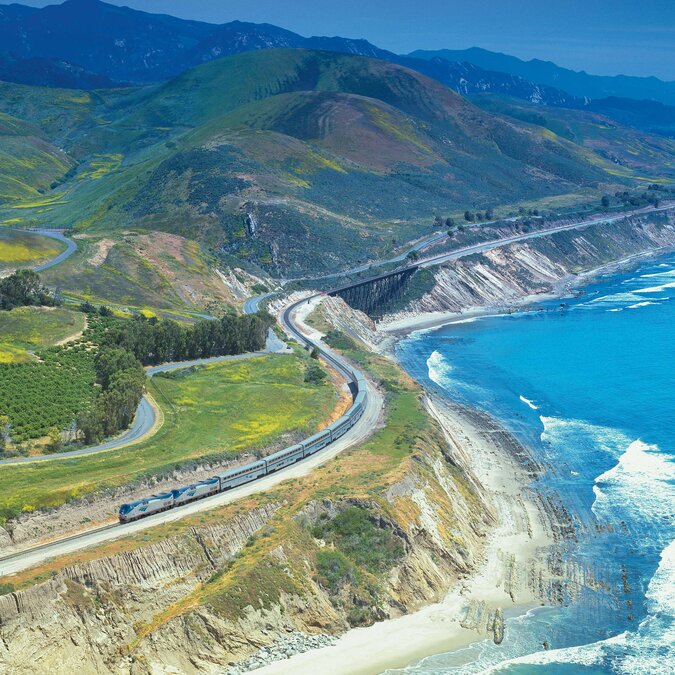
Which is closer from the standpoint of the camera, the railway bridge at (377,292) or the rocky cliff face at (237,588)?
the rocky cliff face at (237,588)

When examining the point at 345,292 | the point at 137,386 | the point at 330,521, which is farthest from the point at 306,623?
the point at 345,292

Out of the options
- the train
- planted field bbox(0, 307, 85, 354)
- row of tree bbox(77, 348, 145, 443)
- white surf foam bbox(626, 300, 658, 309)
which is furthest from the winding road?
white surf foam bbox(626, 300, 658, 309)

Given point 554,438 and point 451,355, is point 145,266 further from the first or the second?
point 554,438

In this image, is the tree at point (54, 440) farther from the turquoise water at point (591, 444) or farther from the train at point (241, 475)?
the turquoise water at point (591, 444)

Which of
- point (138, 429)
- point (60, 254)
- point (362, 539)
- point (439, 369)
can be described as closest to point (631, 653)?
point (362, 539)

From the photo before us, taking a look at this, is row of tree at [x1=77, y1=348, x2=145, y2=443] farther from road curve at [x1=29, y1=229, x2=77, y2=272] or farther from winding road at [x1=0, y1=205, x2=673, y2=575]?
road curve at [x1=29, y1=229, x2=77, y2=272]

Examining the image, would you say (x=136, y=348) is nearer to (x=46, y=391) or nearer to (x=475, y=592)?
(x=46, y=391)

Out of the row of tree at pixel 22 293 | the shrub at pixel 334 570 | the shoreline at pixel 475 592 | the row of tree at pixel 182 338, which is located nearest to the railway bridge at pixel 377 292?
the row of tree at pixel 182 338
